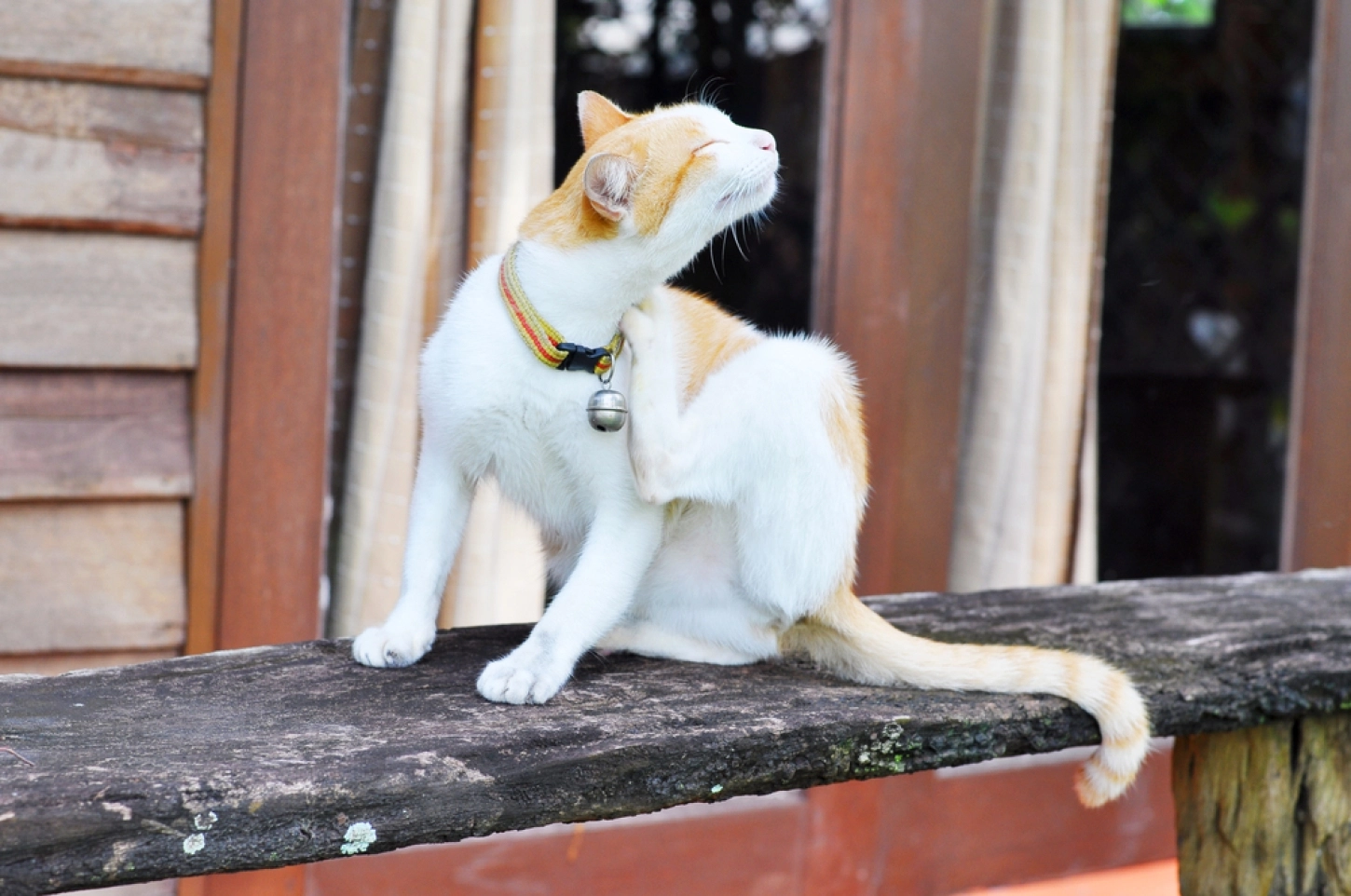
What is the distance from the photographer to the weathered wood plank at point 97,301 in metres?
1.55

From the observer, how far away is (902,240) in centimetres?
204

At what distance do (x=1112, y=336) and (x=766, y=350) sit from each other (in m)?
3.65

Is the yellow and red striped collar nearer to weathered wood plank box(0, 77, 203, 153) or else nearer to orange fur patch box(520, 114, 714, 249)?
orange fur patch box(520, 114, 714, 249)

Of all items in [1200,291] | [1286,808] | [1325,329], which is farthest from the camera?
[1200,291]

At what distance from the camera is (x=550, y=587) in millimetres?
1457

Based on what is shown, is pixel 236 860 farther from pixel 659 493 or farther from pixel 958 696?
pixel 958 696

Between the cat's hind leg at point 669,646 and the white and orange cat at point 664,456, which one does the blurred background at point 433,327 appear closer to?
the white and orange cat at point 664,456

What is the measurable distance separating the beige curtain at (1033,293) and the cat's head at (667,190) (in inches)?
45.8

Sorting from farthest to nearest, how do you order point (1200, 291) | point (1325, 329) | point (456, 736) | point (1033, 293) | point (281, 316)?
point (1200, 291)
point (1325, 329)
point (1033, 293)
point (281, 316)
point (456, 736)

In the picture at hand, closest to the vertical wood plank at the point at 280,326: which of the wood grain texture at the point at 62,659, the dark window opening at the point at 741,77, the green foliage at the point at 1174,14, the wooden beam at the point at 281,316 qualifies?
the wooden beam at the point at 281,316

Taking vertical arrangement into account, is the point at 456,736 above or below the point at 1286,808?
above

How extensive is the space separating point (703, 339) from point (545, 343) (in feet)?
0.68

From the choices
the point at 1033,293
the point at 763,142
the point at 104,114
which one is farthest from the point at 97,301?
the point at 1033,293

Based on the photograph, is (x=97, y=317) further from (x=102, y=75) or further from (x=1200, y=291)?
(x=1200, y=291)
